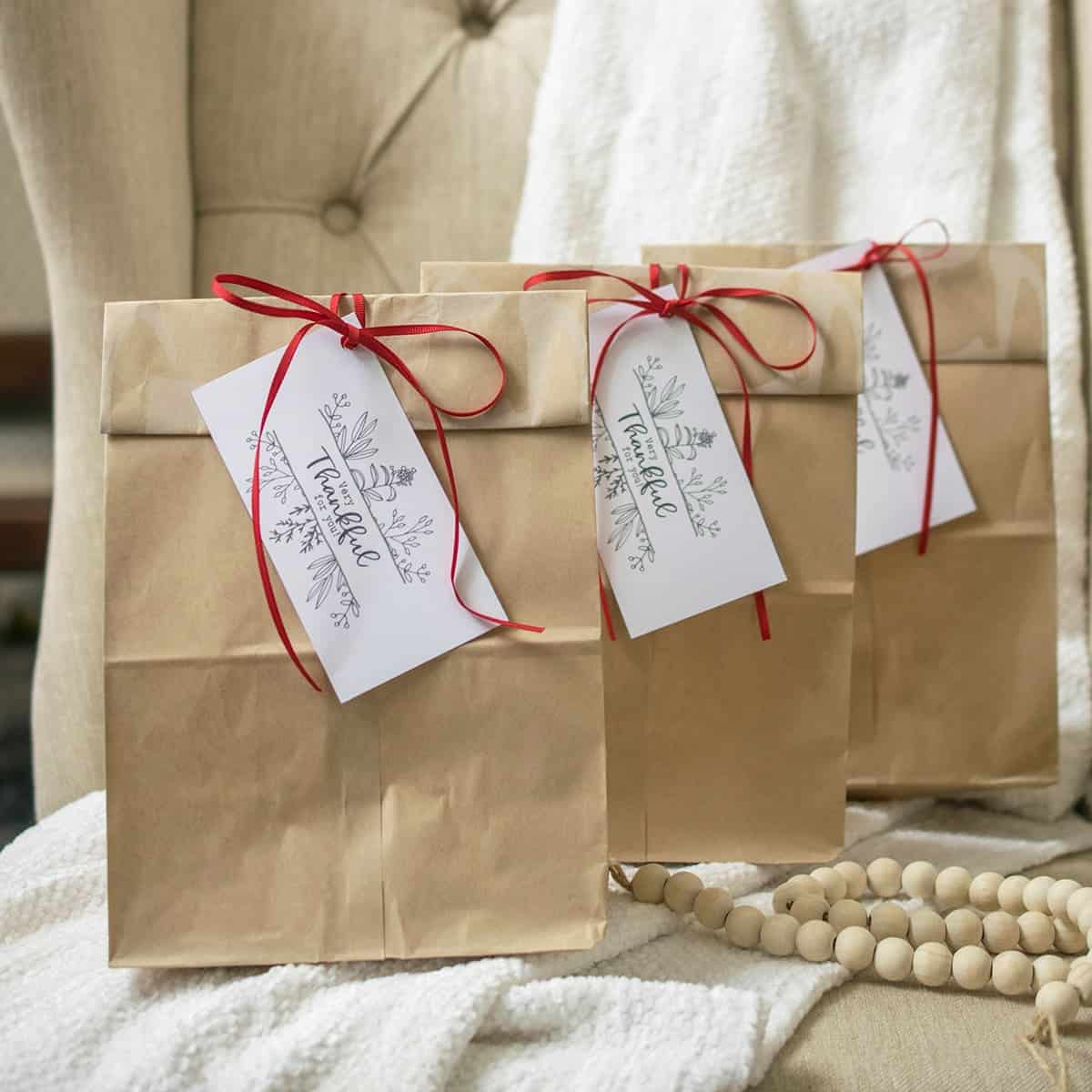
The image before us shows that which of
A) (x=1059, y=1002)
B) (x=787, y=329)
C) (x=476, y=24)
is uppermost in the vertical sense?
(x=476, y=24)

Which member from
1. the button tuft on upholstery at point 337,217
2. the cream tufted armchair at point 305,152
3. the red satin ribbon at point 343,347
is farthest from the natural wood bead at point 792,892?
the button tuft on upholstery at point 337,217

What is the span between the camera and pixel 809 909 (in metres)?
0.60

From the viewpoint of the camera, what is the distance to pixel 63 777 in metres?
0.81

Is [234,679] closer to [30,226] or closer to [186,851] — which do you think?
[186,851]

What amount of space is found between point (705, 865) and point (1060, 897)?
0.64 feet

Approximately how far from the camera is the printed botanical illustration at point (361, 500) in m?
0.56

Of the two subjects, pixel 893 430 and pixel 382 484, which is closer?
pixel 382 484

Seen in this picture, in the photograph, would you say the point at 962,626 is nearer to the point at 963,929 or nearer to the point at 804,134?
the point at 963,929

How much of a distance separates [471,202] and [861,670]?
0.52 metres

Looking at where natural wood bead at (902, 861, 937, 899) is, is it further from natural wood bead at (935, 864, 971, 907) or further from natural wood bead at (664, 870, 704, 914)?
natural wood bead at (664, 870, 704, 914)

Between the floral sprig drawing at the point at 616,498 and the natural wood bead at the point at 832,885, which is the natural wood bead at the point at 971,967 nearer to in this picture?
the natural wood bead at the point at 832,885

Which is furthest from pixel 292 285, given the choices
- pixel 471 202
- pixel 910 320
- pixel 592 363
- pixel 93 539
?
pixel 910 320

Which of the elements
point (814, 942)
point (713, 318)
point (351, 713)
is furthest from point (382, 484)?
point (814, 942)

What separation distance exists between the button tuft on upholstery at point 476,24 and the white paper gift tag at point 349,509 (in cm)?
56
